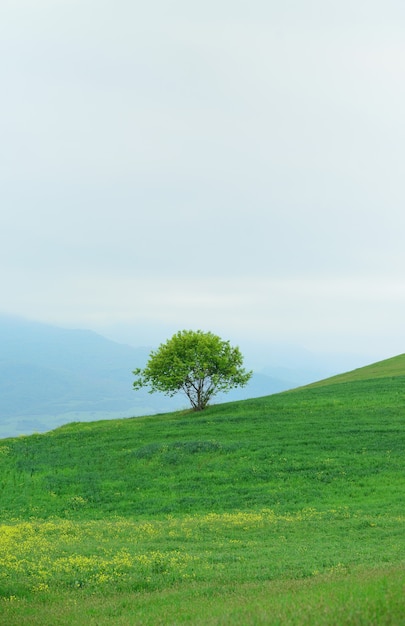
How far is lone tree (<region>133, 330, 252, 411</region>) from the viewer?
71.3 meters

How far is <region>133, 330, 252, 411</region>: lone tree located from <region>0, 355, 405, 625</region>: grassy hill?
3.26 meters

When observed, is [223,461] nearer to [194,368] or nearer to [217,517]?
[217,517]

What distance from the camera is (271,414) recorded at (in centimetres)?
6378

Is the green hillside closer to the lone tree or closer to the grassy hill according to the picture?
the grassy hill

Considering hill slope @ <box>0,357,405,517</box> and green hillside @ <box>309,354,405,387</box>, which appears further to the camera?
green hillside @ <box>309,354,405,387</box>

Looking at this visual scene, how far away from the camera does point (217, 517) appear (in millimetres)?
32656

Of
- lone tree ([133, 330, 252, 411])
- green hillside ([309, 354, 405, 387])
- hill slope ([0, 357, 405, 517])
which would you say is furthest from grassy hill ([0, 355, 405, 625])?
green hillside ([309, 354, 405, 387])

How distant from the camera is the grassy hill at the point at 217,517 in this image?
1480 cm

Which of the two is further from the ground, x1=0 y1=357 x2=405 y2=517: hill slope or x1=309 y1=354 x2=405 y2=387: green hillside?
x1=309 y1=354 x2=405 y2=387: green hillside

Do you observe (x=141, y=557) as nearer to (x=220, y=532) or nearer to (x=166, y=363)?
(x=220, y=532)

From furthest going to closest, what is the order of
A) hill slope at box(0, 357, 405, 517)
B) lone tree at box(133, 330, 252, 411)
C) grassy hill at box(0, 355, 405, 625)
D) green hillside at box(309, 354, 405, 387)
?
green hillside at box(309, 354, 405, 387) → lone tree at box(133, 330, 252, 411) → hill slope at box(0, 357, 405, 517) → grassy hill at box(0, 355, 405, 625)

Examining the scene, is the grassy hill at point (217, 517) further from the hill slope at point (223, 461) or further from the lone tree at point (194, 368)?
the lone tree at point (194, 368)

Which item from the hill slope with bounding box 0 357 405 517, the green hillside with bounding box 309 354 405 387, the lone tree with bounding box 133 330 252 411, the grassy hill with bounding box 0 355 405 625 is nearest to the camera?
the grassy hill with bounding box 0 355 405 625

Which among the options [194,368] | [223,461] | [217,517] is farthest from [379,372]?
[217,517]
